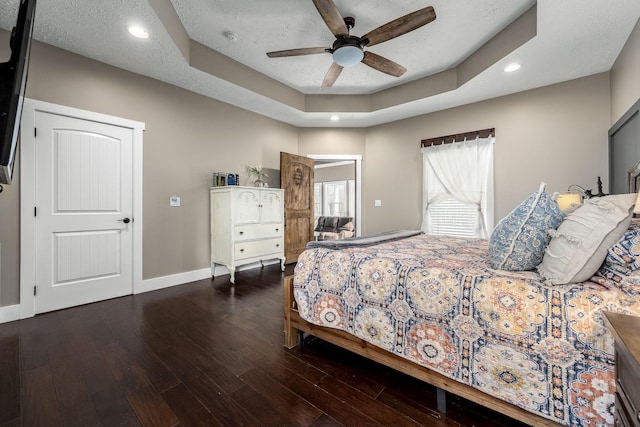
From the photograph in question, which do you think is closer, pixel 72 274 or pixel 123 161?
pixel 72 274

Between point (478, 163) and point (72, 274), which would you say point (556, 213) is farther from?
point (72, 274)

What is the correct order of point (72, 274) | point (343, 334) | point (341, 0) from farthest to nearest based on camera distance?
point (72, 274)
point (341, 0)
point (343, 334)

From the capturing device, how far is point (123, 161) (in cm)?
311

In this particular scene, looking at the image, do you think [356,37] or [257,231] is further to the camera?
[257,231]

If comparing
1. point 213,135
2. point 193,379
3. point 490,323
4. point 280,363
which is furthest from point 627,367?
point 213,135

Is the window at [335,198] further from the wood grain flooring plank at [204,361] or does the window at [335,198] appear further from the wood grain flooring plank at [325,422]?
the wood grain flooring plank at [325,422]

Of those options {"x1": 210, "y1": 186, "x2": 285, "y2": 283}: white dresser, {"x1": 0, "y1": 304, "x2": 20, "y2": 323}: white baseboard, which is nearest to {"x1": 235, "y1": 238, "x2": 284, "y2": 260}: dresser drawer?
{"x1": 210, "y1": 186, "x2": 285, "y2": 283}: white dresser

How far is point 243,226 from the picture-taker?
12.4 feet

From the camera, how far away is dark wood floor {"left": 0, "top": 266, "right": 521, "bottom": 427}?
4.30 feet

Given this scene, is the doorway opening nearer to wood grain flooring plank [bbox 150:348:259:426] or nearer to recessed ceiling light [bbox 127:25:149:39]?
recessed ceiling light [bbox 127:25:149:39]

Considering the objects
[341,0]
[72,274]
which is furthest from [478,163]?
[72,274]

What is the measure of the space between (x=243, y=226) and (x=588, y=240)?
345 cm

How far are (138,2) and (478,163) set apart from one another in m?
4.37

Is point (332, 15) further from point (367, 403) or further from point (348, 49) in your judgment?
point (367, 403)
